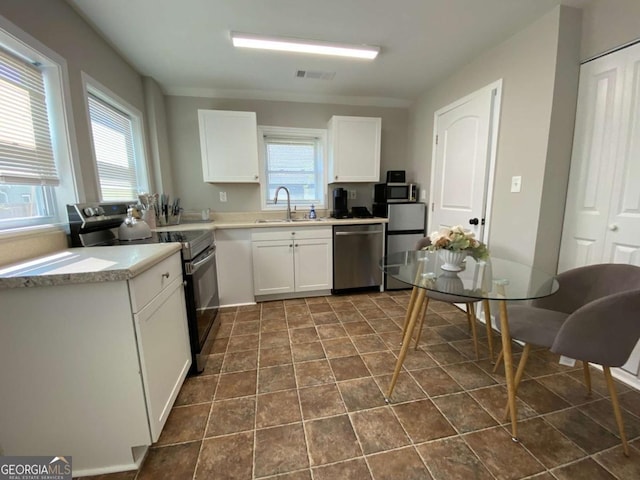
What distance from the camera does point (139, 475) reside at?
1.14 m

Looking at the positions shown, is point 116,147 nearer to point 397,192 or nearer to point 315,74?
point 315,74

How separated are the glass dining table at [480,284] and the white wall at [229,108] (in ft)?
6.45

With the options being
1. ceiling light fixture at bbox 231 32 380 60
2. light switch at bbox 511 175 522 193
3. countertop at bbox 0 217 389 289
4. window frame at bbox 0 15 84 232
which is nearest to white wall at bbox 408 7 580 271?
light switch at bbox 511 175 522 193

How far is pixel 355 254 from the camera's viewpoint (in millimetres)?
3066

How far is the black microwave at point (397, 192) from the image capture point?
320 cm

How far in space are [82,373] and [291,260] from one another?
6.55 feet

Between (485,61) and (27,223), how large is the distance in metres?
3.47

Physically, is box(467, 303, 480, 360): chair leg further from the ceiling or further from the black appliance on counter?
the ceiling

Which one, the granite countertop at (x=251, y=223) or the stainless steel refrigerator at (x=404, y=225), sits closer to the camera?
the granite countertop at (x=251, y=223)

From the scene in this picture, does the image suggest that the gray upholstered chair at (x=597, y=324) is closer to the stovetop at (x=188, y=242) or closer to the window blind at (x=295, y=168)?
the stovetop at (x=188, y=242)

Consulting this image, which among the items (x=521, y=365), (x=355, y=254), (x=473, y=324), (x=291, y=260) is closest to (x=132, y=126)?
(x=291, y=260)

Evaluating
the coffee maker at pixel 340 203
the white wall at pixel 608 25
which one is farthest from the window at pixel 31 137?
the white wall at pixel 608 25

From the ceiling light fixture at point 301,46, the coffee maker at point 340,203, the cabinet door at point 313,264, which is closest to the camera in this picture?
the ceiling light fixture at point 301,46

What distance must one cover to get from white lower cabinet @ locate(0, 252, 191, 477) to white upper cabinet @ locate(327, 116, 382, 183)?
2458 millimetres
